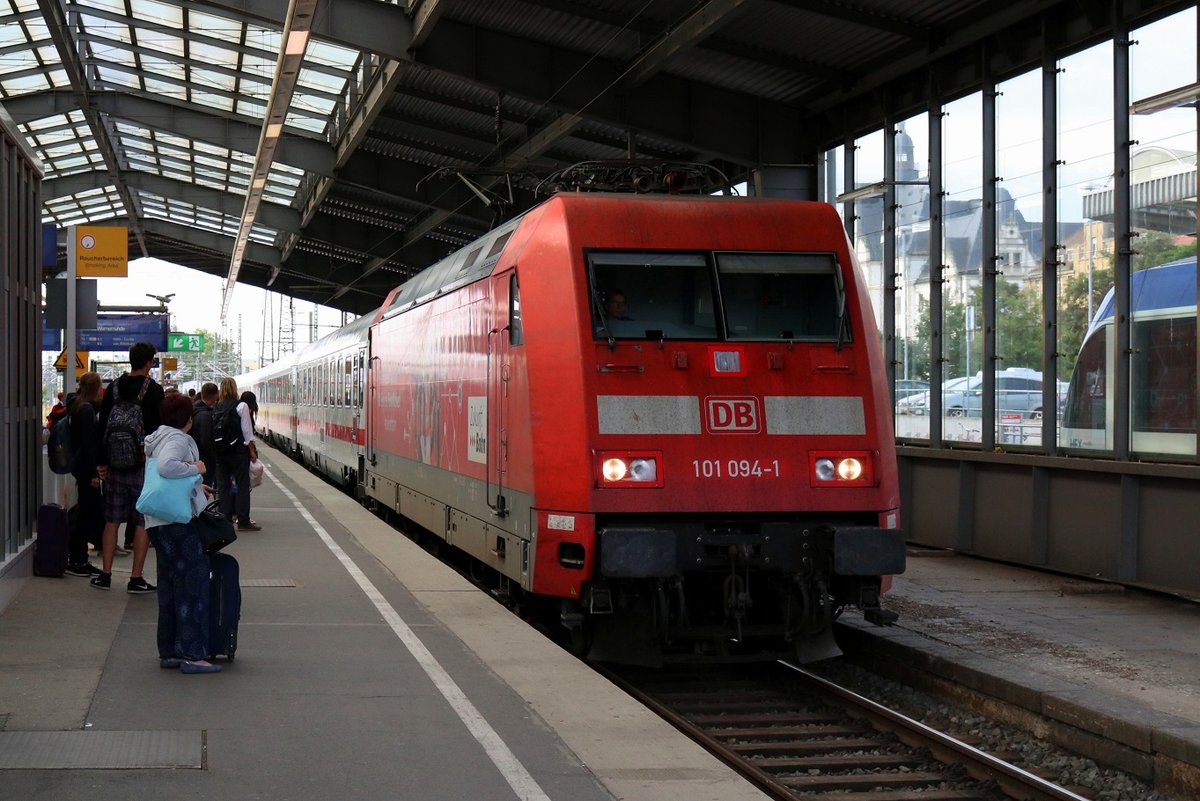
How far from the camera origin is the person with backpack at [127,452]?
9.98 metres

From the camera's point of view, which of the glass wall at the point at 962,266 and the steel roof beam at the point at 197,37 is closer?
the glass wall at the point at 962,266

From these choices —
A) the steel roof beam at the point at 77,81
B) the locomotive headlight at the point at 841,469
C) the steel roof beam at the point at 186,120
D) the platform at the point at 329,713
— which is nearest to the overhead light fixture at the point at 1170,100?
the locomotive headlight at the point at 841,469

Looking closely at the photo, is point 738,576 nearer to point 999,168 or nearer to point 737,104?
point 999,168

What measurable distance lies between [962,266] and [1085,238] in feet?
6.72

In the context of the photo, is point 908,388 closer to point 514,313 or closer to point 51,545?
point 514,313

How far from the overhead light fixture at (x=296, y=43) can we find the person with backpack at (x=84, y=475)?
4581 mm

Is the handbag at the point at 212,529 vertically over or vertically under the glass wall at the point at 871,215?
under

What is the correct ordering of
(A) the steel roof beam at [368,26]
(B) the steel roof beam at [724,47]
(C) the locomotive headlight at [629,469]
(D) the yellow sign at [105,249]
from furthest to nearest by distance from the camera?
(D) the yellow sign at [105,249] < (A) the steel roof beam at [368,26] < (B) the steel roof beam at [724,47] < (C) the locomotive headlight at [629,469]

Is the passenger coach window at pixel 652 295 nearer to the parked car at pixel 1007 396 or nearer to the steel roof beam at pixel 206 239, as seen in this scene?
the parked car at pixel 1007 396

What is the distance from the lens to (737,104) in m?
17.3

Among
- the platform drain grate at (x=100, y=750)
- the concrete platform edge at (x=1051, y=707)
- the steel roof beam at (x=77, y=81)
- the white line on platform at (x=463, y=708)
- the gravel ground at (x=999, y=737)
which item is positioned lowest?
the gravel ground at (x=999, y=737)

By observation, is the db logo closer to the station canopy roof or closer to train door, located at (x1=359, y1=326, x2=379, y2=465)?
the station canopy roof

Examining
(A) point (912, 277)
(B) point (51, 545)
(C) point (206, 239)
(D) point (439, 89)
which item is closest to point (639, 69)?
(A) point (912, 277)

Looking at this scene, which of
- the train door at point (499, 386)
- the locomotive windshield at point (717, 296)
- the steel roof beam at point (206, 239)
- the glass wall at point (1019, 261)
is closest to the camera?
the locomotive windshield at point (717, 296)
